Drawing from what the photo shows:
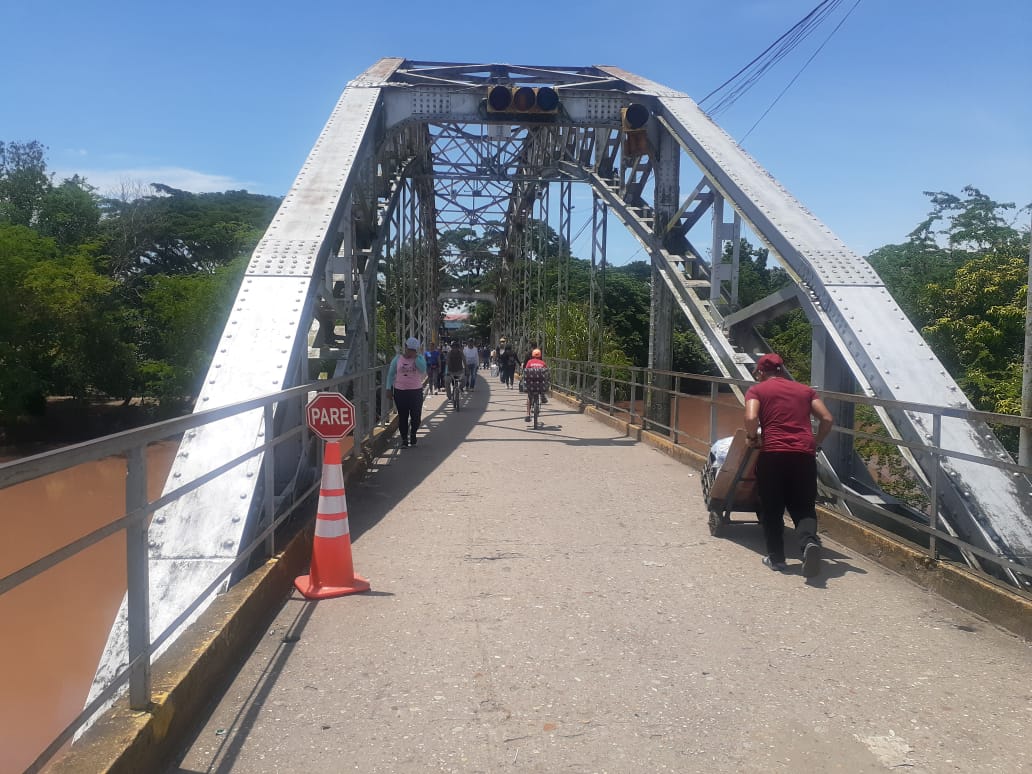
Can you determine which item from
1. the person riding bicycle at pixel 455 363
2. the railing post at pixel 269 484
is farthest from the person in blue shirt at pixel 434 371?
the railing post at pixel 269 484

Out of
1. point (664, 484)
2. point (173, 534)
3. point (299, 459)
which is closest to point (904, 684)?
point (173, 534)

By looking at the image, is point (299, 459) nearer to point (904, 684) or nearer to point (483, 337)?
point (904, 684)

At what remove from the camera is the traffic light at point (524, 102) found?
44.5 ft

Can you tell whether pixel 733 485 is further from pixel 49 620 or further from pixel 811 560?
pixel 49 620

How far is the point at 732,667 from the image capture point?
3947 millimetres

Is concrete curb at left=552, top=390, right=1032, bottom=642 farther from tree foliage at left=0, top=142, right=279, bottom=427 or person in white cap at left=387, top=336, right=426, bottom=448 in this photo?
tree foliage at left=0, top=142, right=279, bottom=427

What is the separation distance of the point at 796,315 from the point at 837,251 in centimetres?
3679

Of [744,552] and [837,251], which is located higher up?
[837,251]

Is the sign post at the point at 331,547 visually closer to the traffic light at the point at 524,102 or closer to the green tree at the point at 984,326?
the traffic light at the point at 524,102

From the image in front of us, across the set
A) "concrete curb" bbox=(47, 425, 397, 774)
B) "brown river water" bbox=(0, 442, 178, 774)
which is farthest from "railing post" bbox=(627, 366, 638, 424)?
"concrete curb" bbox=(47, 425, 397, 774)

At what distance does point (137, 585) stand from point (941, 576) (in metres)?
4.50

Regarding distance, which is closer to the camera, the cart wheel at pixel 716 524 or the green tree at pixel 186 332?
the cart wheel at pixel 716 524

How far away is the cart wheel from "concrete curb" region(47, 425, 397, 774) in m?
3.21

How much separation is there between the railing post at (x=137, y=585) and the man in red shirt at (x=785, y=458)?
379cm
